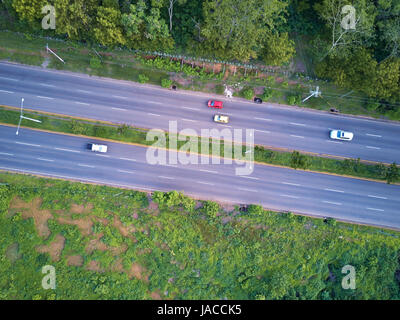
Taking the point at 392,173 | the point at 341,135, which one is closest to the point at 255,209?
the point at 341,135

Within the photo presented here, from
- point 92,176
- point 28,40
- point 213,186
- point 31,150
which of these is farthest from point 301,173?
point 28,40

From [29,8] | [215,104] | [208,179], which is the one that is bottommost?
[208,179]

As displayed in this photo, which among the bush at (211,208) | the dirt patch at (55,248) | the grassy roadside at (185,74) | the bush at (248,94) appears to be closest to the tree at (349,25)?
the grassy roadside at (185,74)

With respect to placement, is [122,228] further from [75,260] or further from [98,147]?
[98,147]

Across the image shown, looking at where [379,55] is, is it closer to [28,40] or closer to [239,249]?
[239,249]

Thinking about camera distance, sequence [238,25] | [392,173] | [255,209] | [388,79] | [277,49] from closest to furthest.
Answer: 1. [238,25]
2. [388,79]
3. [277,49]
4. [392,173]
5. [255,209]

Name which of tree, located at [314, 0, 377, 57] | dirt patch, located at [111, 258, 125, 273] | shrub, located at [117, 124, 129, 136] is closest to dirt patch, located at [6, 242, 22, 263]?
dirt patch, located at [111, 258, 125, 273]

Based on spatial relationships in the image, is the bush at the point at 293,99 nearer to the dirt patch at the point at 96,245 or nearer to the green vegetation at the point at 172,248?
the green vegetation at the point at 172,248
